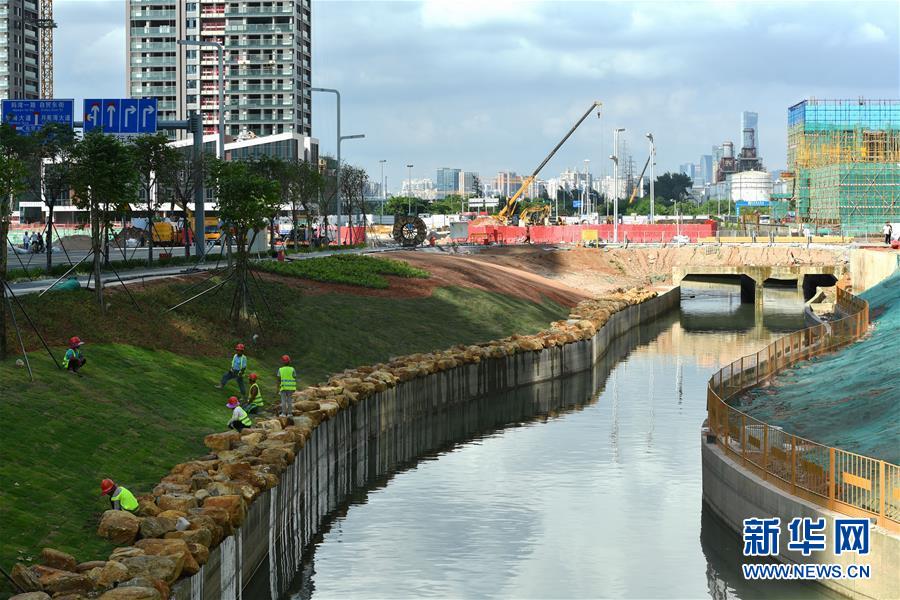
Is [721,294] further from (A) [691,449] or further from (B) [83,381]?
(B) [83,381]

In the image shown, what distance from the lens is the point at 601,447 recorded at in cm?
5009

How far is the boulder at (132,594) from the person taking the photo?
22047mm

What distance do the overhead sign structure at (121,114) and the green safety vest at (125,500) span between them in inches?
1778

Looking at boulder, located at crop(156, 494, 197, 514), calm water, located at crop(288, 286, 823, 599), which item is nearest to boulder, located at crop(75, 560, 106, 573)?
boulder, located at crop(156, 494, 197, 514)

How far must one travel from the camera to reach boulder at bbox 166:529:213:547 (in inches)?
1017

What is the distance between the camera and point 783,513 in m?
29.7

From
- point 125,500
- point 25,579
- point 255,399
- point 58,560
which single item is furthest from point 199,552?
point 255,399

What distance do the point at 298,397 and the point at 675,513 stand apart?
48.9ft

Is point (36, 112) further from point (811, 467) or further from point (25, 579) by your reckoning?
point (811, 467)

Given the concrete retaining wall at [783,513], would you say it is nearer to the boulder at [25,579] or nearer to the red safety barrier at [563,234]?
the boulder at [25,579]

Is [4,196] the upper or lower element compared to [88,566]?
upper

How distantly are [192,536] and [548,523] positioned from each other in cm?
1455

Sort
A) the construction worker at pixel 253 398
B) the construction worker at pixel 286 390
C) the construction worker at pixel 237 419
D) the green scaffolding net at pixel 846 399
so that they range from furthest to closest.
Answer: the construction worker at pixel 253 398, the construction worker at pixel 286 390, the construction worker at pixel 237 419, the green scaffolding net at pixel 846 399

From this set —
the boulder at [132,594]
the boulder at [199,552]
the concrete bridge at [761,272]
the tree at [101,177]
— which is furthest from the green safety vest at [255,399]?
the concrete bridge at [761,272]
